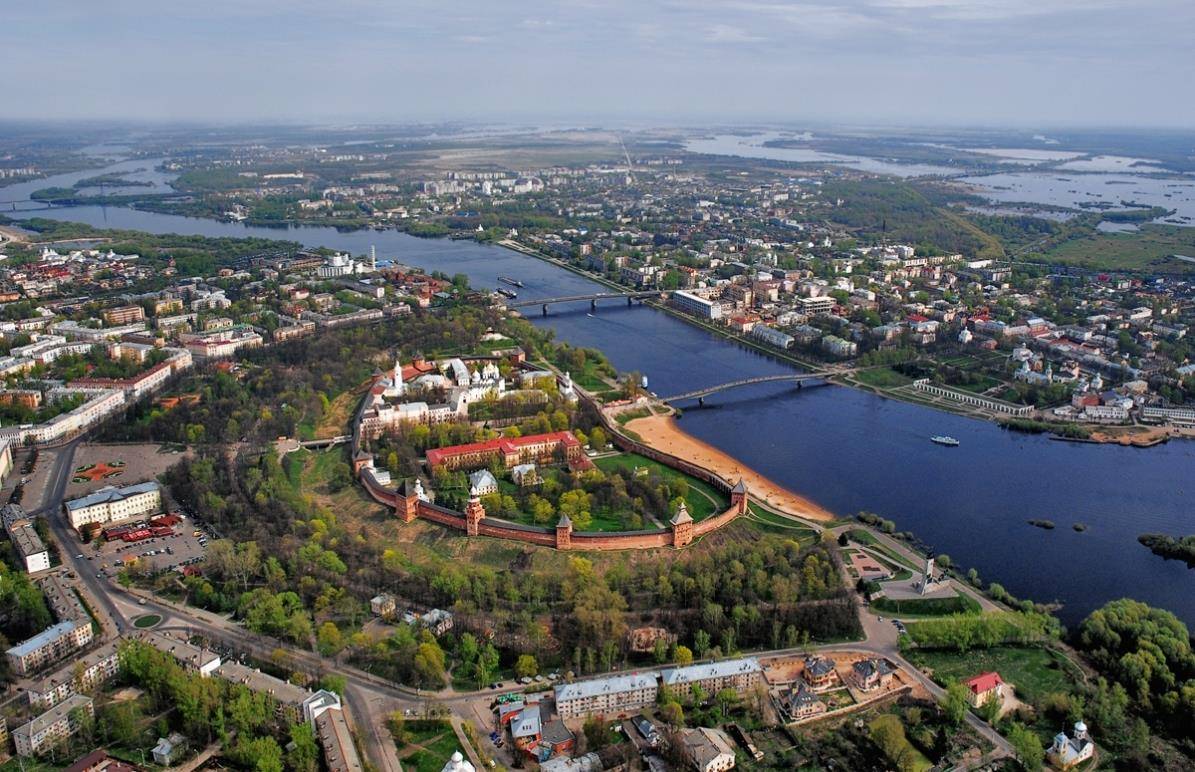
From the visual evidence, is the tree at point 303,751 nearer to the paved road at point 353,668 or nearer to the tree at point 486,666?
the paved road at point 353,668

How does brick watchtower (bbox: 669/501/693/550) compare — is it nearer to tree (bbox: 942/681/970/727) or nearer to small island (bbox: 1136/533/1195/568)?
tree (bbox: 942/681/970/727)

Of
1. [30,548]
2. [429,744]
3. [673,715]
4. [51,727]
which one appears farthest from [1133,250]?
[51,727]

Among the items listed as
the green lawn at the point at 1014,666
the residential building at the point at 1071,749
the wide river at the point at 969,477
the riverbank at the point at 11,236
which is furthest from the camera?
the riverbank at the point at 11,236

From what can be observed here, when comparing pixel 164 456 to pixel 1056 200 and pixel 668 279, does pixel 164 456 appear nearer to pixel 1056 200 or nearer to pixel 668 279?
pixel 668 279

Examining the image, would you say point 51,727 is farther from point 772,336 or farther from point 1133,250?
point 1133,250

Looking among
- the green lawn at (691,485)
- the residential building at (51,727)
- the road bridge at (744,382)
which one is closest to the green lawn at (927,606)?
the green lawn at (691,485)

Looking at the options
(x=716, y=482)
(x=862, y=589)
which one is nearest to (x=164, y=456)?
(x=716, y=482)

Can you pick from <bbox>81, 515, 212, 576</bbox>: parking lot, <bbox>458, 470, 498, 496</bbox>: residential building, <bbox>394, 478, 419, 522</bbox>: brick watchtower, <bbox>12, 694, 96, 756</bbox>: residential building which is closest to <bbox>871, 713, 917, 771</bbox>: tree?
<bbox>458, 470, 498, 496</bbox>: residential building
